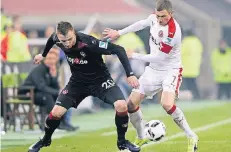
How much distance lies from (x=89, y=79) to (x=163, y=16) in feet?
4.32

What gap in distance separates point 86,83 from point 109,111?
36.3 feet

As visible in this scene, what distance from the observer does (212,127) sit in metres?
17.6

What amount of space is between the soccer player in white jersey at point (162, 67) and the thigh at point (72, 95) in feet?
2.61

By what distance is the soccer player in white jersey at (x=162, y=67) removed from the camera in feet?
42.1

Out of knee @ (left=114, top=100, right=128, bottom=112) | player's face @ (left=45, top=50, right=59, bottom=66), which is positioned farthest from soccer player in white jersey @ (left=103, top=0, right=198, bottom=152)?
player's face @ (left=45, top=50, right=59, bottom=66)

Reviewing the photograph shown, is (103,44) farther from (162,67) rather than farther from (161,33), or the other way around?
(162,67)

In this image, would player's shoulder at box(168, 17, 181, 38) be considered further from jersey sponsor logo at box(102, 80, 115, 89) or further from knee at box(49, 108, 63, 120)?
knee at box(49, 108, 63, 120)

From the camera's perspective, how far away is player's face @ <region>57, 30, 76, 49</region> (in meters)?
11.9

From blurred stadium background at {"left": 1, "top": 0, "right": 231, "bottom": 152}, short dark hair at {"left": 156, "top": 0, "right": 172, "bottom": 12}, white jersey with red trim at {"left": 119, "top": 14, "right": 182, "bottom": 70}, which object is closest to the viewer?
short dark hair at {"left": 156, "top": 0, "right": 172, "bottom": 12}

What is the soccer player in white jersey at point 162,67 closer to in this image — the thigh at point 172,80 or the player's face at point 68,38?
the thigh at point 172,80

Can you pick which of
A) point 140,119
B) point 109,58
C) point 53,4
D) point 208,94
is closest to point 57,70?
point 140,119

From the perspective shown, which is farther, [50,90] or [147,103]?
[147,103]

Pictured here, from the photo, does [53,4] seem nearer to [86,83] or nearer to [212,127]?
[212,127]

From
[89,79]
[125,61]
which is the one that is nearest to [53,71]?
[89,79]
